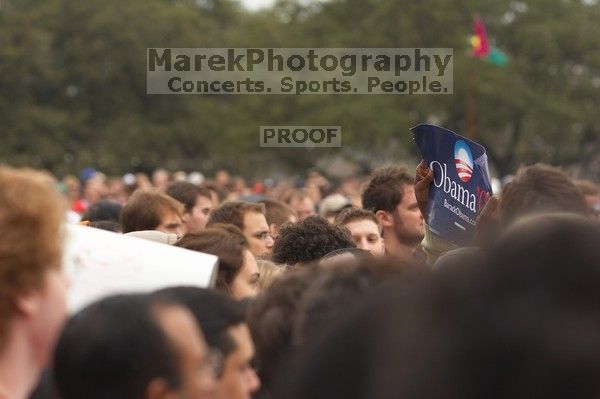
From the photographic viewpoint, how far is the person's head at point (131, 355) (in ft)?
8.05

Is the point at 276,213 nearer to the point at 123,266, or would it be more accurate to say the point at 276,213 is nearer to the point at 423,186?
the point at 423,186

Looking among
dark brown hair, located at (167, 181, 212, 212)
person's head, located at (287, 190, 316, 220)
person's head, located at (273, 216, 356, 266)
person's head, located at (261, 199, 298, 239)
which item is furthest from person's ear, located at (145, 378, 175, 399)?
person's head, located at (287, 190, 316, 220)

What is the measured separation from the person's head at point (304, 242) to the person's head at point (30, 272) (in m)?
3.76

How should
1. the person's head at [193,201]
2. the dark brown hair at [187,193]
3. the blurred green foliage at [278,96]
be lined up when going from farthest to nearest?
the blurred green foliage at [278,96] < the dark brown hair at [187,193] < the person's head at [193,201]

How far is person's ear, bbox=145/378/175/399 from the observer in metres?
2.46

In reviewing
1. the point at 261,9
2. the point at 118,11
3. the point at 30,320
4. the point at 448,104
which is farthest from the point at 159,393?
the point at 261,9

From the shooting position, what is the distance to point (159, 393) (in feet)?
8.13

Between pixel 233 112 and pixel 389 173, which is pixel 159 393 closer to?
pixel 389 173

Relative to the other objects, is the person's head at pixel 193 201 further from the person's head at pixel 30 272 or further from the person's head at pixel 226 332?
the person's head at pixel 30 272

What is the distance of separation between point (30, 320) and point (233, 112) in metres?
59.9

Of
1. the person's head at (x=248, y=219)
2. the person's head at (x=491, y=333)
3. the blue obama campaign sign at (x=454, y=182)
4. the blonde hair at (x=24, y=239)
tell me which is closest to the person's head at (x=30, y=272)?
the blonde hair at (x=24, y=239)

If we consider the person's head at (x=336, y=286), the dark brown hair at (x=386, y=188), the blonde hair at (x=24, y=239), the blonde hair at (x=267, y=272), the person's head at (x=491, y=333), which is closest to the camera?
the person's head at (x=491, y=333)

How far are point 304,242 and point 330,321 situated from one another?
15.7 ft

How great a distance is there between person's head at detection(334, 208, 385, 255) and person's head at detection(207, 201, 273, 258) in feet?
2.09
